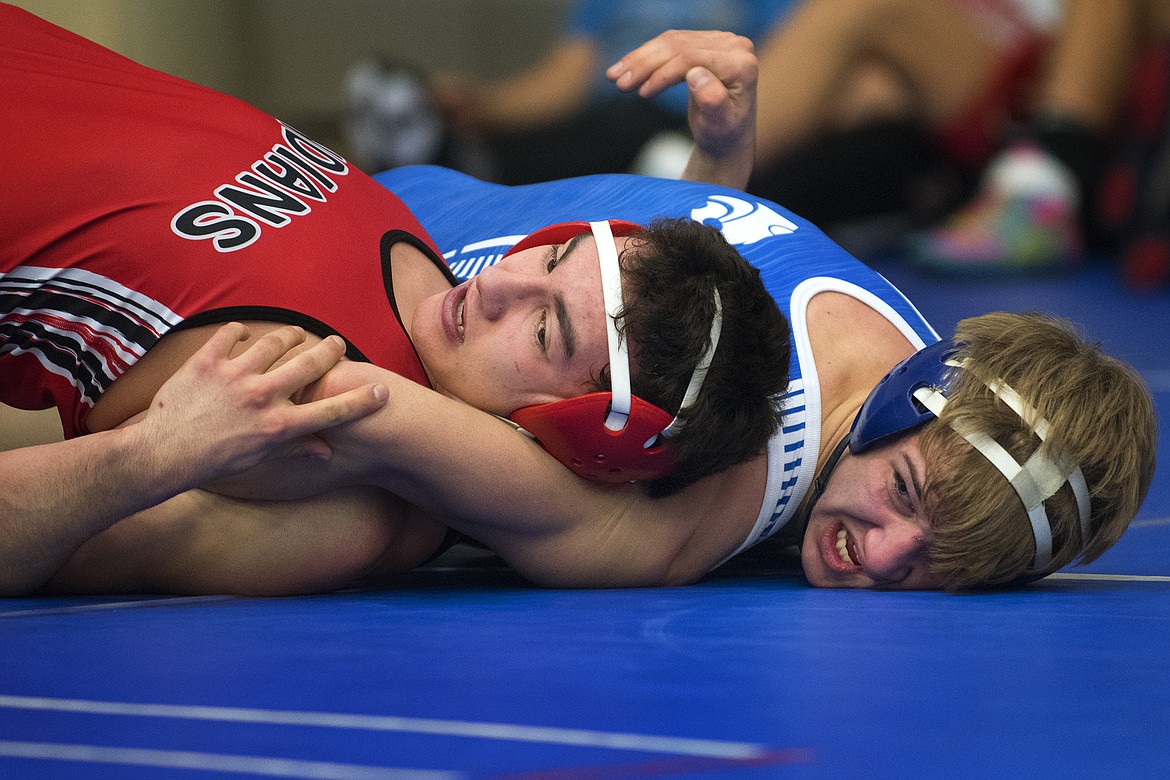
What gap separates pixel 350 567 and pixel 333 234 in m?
0.47

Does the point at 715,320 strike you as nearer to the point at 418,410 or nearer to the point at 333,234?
the point at 418,410

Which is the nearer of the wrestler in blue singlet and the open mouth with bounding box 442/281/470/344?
the open mouth with bounding box 442/281/470/344

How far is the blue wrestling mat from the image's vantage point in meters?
1.20

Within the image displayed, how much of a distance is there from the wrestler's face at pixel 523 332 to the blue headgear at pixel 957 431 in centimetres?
43

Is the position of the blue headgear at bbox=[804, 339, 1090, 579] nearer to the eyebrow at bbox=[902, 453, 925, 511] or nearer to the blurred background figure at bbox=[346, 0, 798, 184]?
the eyebrow at bbox=[902, 453, 925, 511]

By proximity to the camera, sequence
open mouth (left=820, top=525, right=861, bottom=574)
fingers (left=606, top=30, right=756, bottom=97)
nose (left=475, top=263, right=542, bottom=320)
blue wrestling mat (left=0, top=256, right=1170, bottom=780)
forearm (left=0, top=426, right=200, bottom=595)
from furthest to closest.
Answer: fingers (left=606, top=30, right=756, bottom=97), open mouth (left=820, top=525, right=861, bottom=574), nose (left=475, top=263, right=542, bottom=320), forearm (left=0, top=426, right=200, bottom=595), blue wrestling mat (left=0, top=256, right=1170, bottom=780)

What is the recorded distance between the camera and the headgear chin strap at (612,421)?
191cm

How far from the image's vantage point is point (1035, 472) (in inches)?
75.8

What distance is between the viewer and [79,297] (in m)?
1.91

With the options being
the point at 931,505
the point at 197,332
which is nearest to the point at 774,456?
the point at 931,505

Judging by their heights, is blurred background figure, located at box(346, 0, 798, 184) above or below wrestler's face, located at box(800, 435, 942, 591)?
above

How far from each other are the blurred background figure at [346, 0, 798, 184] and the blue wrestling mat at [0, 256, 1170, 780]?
4.25m

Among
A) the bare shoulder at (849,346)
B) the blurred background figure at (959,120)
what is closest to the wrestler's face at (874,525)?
the bare shoulder at (849,346)

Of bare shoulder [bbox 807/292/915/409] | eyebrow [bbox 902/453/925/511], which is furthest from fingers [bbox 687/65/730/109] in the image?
eyebrow [bbox 902/453/925/511]
